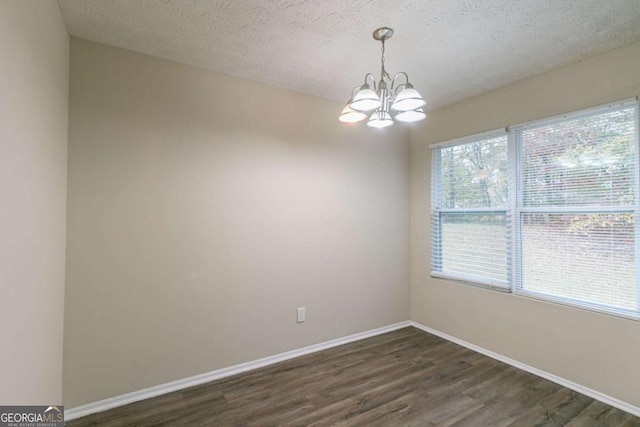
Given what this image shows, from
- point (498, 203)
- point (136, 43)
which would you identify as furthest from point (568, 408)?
point (136, 43)

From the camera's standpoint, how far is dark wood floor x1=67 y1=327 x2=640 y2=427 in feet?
6.59

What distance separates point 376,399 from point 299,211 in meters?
1.68

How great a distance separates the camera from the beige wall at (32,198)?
108 centimetres

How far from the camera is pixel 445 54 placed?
228 cm

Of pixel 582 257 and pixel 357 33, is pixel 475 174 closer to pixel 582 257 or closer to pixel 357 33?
pixel 582 257

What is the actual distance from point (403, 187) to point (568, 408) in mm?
2422

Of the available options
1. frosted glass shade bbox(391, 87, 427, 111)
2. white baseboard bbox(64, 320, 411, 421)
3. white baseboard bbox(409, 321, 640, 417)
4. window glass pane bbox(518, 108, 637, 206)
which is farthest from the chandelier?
white baseboard bbox(409, 321, 640, 417)

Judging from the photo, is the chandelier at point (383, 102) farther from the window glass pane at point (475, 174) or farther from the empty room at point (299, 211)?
the window glass pane at point (475, 174)

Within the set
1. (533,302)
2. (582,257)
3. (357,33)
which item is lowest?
(533,302)

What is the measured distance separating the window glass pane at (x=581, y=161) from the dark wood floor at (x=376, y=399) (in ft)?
4.92

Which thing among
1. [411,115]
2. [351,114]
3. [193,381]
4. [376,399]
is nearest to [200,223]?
[193,381]

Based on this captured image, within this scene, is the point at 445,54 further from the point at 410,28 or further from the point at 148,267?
the point at 148,267

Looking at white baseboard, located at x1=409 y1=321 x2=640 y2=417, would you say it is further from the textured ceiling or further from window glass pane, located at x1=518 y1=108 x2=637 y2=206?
the textured ceiling

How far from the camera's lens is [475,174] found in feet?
10.1
